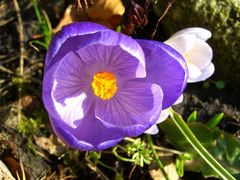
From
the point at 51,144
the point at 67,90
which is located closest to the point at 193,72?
the point at 67,90

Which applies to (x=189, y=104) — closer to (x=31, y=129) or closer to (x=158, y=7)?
(x=158, y=7)

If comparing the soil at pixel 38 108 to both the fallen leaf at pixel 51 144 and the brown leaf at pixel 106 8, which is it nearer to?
the fallen leaf at pixel 51 144

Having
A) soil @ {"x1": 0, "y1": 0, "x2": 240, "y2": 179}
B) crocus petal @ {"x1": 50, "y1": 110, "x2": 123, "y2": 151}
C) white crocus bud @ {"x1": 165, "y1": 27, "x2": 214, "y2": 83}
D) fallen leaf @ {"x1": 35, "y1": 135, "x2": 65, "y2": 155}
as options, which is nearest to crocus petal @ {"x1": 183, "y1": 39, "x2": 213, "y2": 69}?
white crocus bud @ {"x1": 165, "y1": 27, "x2": 214, "y2": 83}

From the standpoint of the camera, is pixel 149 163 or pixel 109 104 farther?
pixel 149 163


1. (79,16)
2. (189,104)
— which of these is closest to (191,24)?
(189,104)

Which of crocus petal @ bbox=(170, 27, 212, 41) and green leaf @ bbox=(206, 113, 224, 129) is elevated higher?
crocus petal @ bbox=(170, 27, 212, 41)

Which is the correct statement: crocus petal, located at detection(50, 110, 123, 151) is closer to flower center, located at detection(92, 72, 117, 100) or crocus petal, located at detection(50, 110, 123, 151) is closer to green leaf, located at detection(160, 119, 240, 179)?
flower center, located at detection(92, 72, 117, 100)
